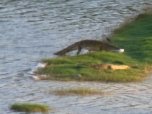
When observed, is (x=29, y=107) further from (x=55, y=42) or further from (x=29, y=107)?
(x=55, y=42)

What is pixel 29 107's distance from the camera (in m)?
14.6

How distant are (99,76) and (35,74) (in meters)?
1.52

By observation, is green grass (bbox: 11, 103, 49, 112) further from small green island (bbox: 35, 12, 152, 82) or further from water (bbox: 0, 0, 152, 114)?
small green island (bbox: 35, 12, 152, 82)

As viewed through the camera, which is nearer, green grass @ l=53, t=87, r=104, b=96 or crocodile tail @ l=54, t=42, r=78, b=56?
green grass @ l=53, t=87, r=104, b=96

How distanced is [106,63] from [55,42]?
4.41 metres

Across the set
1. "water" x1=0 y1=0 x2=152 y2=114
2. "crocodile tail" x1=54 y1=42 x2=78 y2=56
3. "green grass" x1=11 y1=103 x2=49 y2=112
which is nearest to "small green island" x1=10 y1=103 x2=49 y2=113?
"green grass" x1=11 y1=103 x2=49 y2=112

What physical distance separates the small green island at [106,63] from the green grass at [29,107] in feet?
8.69

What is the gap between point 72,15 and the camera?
1094 inches

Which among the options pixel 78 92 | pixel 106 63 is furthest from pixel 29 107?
pixel 106 63

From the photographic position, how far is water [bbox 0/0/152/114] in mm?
15274

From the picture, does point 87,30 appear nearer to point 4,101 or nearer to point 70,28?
point 70,28

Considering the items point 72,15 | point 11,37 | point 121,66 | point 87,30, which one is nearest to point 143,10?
point 72,15

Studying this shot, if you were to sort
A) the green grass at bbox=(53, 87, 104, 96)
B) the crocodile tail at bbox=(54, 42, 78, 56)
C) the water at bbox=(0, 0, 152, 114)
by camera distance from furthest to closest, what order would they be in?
1. the crocodile tail at bbox=(54, 42, 78, 56)
2. the green grass at bbox=(53, 87, 104, 96)
3. the water at bbox=(0, 0, 152, 114)

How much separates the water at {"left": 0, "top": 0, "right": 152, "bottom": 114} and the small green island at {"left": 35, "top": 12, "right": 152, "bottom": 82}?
0.38 metres
